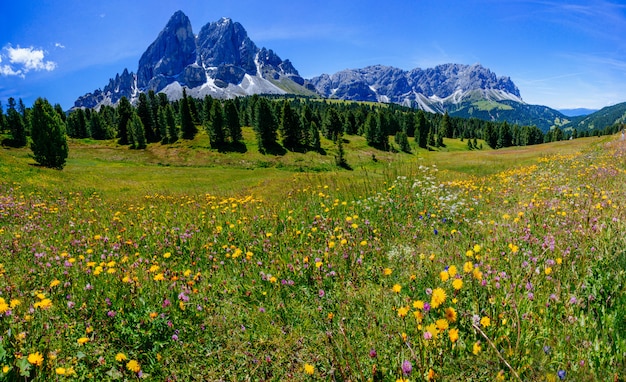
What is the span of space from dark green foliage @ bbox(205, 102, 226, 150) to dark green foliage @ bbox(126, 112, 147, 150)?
20.9 m

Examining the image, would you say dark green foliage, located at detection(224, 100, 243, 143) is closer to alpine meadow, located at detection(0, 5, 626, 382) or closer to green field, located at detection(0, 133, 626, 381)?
alpine meadow, located at detection(0, 5, 626, 382)

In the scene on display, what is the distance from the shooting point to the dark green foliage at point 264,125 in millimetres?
75688

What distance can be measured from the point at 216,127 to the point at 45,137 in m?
38.7

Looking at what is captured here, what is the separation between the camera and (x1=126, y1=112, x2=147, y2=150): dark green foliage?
80438 millimetres

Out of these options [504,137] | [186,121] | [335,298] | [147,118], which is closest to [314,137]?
[186,121]

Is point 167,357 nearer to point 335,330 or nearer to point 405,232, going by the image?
point 335,330

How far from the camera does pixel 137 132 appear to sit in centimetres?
8138

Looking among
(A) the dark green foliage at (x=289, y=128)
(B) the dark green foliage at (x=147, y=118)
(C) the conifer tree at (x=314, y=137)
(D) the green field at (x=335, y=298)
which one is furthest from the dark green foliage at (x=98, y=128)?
(D) the green field at (x=335, y=298)

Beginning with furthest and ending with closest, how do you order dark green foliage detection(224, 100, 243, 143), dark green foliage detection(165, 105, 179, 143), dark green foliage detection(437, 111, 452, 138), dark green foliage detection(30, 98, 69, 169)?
dark green foliage detection(437, 111, 452, 138)
dark green foliage detection(165, 105, 179, 143)
dark green foliage detection(224, 100, 243, 143)
dark green foliage detection(30, 98, 69, 169)

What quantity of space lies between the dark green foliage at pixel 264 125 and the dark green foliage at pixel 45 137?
4075cm

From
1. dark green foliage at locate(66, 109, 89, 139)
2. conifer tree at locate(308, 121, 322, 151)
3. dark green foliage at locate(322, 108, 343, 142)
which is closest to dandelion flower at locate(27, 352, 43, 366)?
conifer tree at locate(308, 121, 322, 151)

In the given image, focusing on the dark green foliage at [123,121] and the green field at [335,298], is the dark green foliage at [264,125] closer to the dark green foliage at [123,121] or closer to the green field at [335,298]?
the dark green foliage at [123,121]

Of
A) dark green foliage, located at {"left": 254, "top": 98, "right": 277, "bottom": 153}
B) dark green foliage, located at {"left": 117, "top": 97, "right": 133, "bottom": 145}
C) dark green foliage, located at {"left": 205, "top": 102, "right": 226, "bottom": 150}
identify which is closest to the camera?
dark green foliage, located at {"left": 205, "top": 102, "right": 226, "bottom": 150}

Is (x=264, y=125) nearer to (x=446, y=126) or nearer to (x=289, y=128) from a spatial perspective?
(x=289, y=128)
